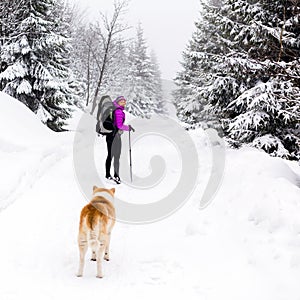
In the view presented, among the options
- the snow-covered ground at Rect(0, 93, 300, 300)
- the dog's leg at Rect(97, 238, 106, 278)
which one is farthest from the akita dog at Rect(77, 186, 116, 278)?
the snow-covered ground at Rect(0, 93, 300, 300)

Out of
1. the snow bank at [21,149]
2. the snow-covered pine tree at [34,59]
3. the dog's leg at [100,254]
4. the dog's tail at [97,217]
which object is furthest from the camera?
the snow-covered pine tree at [34,59]

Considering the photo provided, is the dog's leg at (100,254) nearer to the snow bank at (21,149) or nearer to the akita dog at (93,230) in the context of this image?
the akita dog at (93,230)

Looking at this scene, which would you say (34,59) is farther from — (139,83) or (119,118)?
(139,83)

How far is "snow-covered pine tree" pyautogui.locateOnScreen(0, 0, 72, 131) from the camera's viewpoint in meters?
15.6

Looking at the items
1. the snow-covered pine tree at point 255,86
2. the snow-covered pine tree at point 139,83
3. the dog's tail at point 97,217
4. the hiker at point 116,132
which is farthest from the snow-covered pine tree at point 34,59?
the snow-covered pine tree at point 139,83

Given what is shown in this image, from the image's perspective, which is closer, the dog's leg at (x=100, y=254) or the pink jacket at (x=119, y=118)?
the dog's leg at (x=100, y=254)

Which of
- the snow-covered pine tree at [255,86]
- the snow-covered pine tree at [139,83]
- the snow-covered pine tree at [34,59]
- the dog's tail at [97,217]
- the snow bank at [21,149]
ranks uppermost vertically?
the snow-covered pine tree at [139,83]

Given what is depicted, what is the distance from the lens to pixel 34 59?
52.1ft

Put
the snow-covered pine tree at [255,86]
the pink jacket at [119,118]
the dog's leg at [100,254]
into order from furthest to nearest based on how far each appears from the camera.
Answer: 1. the snow-covered pine tree at [255,86]
2. the pink jacket at [119,118]
3. the dog's leg at [100,254]

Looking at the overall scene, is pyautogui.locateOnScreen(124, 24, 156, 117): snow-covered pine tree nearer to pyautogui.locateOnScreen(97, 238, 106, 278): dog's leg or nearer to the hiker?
the hiker

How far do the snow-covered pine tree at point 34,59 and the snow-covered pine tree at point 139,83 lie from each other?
20.3 m

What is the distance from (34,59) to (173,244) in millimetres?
13675

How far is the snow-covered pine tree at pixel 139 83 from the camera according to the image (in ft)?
121

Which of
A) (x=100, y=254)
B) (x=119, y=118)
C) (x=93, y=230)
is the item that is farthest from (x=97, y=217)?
(x=119, y=118)
